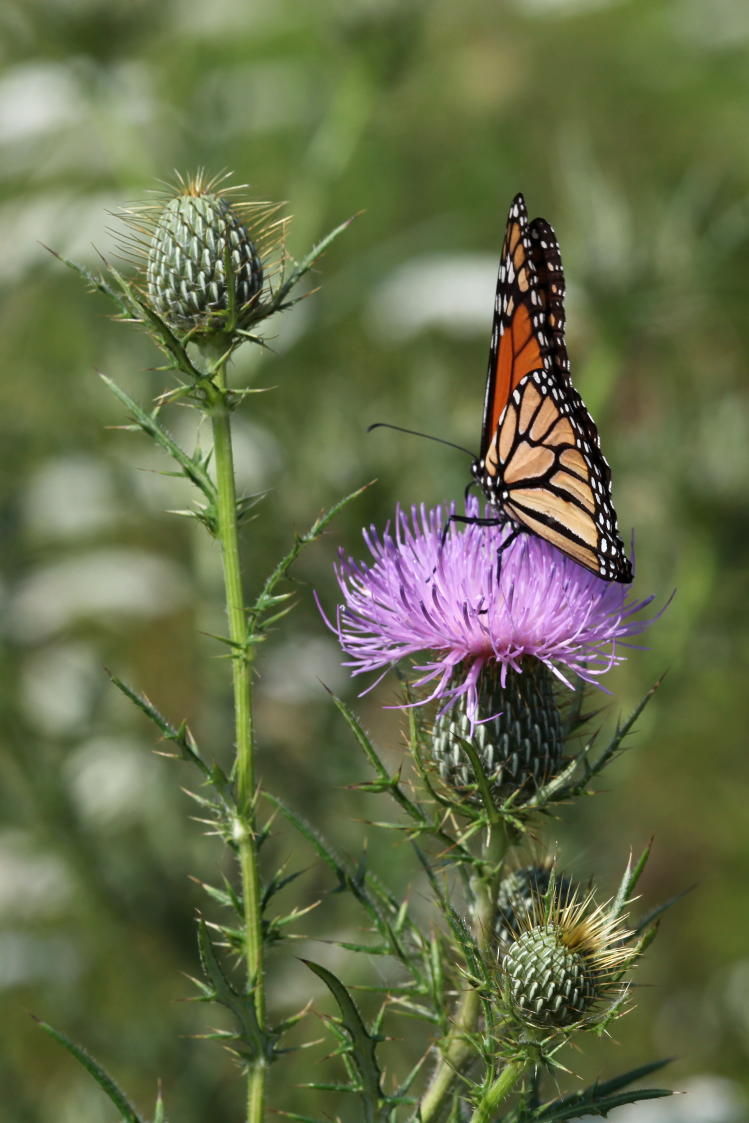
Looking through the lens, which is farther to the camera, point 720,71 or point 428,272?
point 720,71

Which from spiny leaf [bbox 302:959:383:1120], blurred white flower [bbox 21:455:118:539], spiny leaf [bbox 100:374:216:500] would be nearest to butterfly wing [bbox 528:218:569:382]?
spiny leaf [bbox 100:374:216:500]

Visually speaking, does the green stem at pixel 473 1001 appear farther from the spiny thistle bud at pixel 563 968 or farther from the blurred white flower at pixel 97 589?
the blurred white flower at pixel 97 589

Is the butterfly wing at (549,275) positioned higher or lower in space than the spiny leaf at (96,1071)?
higher

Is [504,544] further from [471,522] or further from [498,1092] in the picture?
[498,1092]

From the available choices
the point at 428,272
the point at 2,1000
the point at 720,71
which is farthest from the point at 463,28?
the point at 2,1000

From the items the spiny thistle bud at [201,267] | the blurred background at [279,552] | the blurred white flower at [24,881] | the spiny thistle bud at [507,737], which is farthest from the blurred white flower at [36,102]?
the spiny thistle bud at [507,737]

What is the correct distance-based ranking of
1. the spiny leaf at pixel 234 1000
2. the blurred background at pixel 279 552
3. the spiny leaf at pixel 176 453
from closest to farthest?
the spiny leaf at pixel 234 1000 → the spiny leaf at pixel 176 453 → the blurred background at pixel 279 552

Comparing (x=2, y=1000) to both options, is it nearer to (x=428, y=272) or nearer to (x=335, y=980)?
(x=428, y=272)
